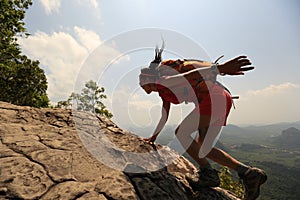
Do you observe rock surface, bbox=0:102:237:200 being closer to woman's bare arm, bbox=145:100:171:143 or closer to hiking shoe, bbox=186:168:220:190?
hiking shoe, bbox=186:168:220:190

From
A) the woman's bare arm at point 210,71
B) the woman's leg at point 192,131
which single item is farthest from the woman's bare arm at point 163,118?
the woman's bare arm at point 210,71

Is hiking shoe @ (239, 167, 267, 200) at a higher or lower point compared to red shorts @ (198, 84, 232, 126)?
lower

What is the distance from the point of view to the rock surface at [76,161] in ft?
7.22

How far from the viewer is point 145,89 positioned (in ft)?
11.9

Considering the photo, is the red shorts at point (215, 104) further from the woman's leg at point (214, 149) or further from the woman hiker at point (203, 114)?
the woman's leg at point (214, 149)

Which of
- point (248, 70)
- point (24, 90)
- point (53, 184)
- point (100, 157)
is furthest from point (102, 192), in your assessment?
point (24, 90)

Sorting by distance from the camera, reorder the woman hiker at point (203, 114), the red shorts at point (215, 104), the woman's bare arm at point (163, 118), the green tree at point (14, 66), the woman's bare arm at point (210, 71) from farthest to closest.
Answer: the green tree at point (14, 66)
the woman's bare arm at point (163, 118)
the red shorts at point (215, 104)
the woman hiker at point (203, 114)
the woman's bare arm at point (210, 71)

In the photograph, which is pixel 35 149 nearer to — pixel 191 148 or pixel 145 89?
pixel 145 89

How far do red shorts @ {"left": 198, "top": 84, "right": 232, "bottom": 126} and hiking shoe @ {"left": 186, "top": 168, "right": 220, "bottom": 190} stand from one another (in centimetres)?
87

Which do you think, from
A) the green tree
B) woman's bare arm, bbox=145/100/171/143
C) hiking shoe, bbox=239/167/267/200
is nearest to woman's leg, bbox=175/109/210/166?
A: hiking shoe, bbox=239/167/267/200

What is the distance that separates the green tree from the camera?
1230cm

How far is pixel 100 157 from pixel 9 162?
122 cm

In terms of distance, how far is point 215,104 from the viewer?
125 inches

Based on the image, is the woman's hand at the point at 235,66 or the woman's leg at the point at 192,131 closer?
the woman's hand at the point at 235,66
